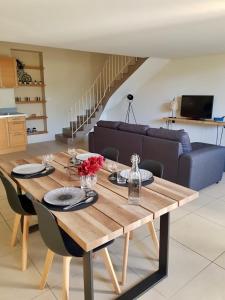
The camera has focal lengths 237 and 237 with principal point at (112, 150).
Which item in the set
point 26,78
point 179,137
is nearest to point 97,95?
point 26,78

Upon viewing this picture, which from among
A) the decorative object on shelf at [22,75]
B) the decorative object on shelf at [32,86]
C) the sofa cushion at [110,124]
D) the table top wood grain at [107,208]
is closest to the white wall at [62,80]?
the decorative object on shelf at [32,86]

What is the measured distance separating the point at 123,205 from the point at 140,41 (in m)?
2.97

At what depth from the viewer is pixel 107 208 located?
1515 mm

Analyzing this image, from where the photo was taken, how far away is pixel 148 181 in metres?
1.91

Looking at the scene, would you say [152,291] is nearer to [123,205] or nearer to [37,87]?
[123,205]

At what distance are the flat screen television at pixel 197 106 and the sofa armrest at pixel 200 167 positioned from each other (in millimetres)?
2108

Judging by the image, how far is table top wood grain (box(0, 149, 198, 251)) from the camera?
50.3 inches

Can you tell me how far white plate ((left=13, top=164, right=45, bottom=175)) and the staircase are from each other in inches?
178

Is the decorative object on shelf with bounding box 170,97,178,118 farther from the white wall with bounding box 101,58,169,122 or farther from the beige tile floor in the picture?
the beige tile floor

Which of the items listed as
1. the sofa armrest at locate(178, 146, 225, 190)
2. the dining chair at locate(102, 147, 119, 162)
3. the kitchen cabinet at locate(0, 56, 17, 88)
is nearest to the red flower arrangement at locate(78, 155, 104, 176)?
the dining chair at locate(102, 147, 119, 162)

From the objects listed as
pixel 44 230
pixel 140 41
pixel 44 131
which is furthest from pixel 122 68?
pixel 44 230

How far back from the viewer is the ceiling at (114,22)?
2.06 m

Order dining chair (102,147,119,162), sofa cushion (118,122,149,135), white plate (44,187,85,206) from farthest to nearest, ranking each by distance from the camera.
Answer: sofa cushion (118,122,149,135) < dining chair (102,147,119,162) < white plate (44,187,85,206)

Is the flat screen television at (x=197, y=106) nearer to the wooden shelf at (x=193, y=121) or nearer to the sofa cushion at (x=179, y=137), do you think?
the wooden shelf at (x=193, y=121)
